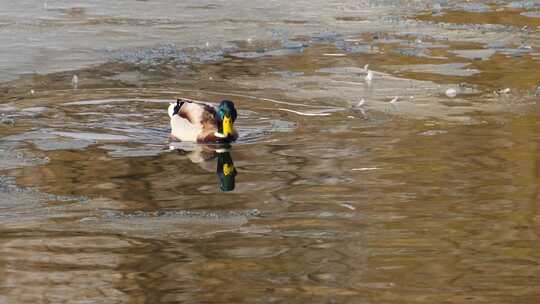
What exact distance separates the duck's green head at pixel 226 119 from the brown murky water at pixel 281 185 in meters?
0.21

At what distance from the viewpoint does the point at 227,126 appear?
11812 millimetres

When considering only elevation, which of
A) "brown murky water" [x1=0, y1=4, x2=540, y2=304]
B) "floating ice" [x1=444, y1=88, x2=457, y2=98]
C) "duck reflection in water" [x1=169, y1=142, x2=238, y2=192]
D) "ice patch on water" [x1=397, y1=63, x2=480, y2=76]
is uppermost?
"ice patch on water" [x1=397, y1=63, x2=480, y2=76]

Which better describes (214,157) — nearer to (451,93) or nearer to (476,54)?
(451,93)

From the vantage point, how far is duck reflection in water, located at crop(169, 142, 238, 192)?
33.8 feet

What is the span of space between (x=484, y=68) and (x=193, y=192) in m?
6.60

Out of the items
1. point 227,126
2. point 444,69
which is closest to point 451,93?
point 444,69

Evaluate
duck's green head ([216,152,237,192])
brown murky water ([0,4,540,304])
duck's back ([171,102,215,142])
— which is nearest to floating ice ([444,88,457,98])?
brown murky water ([0,4,540,304])

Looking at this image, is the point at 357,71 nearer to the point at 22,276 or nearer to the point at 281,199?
the point at 281,199

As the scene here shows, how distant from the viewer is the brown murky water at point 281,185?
7570mm

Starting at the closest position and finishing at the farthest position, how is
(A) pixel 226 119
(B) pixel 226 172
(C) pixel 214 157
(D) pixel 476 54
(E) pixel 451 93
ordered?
1. (B) pixel 226 172
2. (C) pixel 214 157
3. (A) pixel 226 119
4. (E) pixel 451 93
5. (D) pixel 476 54

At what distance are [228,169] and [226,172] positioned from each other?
17 cm

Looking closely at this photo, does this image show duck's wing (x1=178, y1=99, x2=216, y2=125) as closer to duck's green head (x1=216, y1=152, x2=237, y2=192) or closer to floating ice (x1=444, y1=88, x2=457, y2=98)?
duck's green head (x1=216, y1=152, x2=237, y2=192)

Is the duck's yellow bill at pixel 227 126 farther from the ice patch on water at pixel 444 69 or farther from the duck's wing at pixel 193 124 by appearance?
the ice patch on water at pixel 444 69

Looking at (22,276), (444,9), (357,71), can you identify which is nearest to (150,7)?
(444,9)
